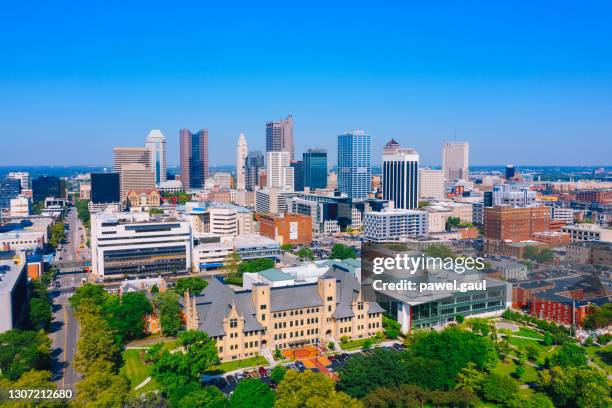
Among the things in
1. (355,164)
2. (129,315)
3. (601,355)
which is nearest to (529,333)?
(601,355)

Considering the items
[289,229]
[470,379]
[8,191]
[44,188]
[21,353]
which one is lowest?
[470,379]

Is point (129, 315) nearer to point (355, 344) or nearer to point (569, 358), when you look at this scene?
point (355, 344)

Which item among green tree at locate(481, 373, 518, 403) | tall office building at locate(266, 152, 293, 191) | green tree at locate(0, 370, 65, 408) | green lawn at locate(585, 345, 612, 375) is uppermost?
tall office building at locate(266, 152, 293, 191)

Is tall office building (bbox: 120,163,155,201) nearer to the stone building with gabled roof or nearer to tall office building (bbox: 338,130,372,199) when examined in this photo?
tall office building (bbox: 338,130,372,199)

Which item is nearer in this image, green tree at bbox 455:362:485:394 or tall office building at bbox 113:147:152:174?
green tree at bbox 455:362:485:394

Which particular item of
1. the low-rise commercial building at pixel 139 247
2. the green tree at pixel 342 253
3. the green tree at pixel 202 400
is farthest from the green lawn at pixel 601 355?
the low-rise commercial building at pixel 139 247

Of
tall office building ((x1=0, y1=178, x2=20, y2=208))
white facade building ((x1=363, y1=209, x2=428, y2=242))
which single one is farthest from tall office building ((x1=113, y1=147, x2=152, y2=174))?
white facade building ((x1=363, y1=209, x2=428, y2=242))
